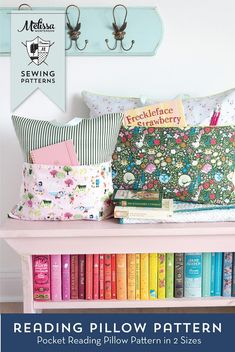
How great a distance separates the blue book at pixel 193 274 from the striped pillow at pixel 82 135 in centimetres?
50

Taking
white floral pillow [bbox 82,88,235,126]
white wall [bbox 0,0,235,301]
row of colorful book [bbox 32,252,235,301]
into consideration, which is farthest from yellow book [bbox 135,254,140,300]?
white wall [bbox 0,0,235,301]

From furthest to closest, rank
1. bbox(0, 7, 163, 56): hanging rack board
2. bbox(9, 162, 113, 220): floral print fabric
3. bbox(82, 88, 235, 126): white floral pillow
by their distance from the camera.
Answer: bbox(0, 7, 163, 56): hanging rack board → bbox(82, 88, 235, 126): white floral pillow → bbox(9, 162, 113, 220): floral print fabric

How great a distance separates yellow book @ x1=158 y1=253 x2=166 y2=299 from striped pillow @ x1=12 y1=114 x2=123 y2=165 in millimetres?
430

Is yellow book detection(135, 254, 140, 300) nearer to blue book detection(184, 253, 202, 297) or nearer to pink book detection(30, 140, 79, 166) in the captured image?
blue book detection(184, 253, 202, 297)

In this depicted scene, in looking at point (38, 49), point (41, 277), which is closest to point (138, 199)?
point (41, 277)

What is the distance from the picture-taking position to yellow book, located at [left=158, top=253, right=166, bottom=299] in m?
2.16

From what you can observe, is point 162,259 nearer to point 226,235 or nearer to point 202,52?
point 226,235

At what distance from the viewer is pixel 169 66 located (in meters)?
2.61

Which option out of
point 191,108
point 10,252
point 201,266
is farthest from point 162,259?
point 10,252

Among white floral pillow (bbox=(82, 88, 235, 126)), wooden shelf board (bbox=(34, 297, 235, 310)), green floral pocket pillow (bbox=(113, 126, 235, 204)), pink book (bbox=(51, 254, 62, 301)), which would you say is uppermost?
white floral pillow (bbox=(82, 88, 235, 126))

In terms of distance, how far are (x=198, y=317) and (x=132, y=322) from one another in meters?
0.24

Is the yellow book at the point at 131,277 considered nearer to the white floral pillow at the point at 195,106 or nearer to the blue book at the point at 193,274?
the blue book at the point at 193,274

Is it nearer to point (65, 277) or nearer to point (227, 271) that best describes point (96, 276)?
point (65, 277)

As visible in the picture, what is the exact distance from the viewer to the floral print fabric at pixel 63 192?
82.4 inches
